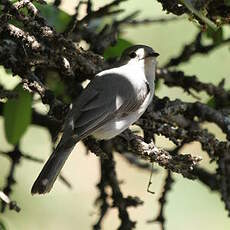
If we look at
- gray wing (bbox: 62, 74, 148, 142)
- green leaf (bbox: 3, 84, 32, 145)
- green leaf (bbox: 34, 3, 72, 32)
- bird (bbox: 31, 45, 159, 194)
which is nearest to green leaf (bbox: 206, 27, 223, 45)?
bird (bbox: 31, 45, 159, 194)

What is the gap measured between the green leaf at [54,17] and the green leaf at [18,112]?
1.10 feet

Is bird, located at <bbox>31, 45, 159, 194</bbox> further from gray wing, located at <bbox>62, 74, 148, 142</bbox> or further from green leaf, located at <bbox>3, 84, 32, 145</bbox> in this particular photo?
green leaf, located at <bbox>3, 84, 32, 145</bbox>

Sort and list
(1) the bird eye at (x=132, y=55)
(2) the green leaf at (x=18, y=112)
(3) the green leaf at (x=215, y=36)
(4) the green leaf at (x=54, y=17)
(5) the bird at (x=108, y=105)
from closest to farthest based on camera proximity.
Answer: (4) the green leaf at (x=54, y=17) < (2) the green leaf at (x=18, y=112) < (5) the bird at (x=108, y=105) < (3) the green leaf at (x=215, y=36) < (1) the bird eye at (x=132, y=55)

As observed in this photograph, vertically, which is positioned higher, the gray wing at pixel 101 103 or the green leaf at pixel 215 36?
the green leaf at pixel 215 36

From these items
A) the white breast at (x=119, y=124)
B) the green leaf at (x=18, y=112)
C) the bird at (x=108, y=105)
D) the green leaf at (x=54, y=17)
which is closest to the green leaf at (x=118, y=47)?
the bird at (x=108, y=105)

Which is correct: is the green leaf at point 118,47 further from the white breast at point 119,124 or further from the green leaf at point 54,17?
the green leaf at point 54,17

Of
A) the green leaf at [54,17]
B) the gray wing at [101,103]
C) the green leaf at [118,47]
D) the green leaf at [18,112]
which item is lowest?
the gray wing at [101,103]

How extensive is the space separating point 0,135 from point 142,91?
3.17ft

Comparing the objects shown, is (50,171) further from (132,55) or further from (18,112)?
(132,55)

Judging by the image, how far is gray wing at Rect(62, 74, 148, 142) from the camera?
3.64 m

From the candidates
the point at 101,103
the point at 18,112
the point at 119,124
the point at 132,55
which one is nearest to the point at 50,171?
the point at 18,112

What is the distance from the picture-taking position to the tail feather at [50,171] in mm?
3309

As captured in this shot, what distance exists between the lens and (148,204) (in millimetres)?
4742

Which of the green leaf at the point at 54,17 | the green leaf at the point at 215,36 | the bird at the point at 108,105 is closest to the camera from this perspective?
the green leaf at the point at 54,17
